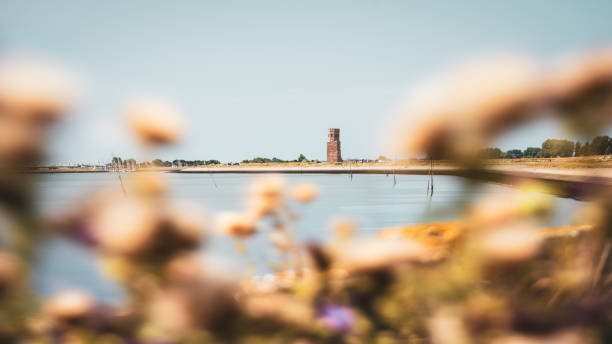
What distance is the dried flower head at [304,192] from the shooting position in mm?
319

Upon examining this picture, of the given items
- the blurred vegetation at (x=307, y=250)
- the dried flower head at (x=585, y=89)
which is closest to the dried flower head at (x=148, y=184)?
the blurred vegetation at (x=307, y=250)

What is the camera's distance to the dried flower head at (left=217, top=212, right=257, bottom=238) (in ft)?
0.96

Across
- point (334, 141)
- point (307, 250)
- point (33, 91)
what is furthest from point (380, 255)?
point (334, 141)

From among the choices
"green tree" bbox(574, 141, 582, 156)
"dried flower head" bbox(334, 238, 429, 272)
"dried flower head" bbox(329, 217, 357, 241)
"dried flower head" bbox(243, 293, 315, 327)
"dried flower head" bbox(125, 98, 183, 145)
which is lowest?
"dried flower head" bbox(243, 293, 315, 327)

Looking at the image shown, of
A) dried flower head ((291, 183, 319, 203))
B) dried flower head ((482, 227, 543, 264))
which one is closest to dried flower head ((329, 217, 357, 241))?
dried flower head ((291, 183, 319, 203))

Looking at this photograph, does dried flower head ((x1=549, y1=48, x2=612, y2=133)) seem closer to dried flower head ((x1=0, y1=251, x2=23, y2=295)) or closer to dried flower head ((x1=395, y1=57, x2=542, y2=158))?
dried flower head ((x1=395, y1=57, x2=542, y2=158))

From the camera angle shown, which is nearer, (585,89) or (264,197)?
(585,89)

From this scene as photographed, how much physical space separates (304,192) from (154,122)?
16cm

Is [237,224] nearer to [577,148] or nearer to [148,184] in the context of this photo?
[148,184]

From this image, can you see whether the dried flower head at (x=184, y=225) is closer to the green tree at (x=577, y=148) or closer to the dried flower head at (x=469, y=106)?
the dried flower head at (x=469, y=106)

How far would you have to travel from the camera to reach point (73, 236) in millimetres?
174

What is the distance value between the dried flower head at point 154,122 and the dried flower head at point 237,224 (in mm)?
108

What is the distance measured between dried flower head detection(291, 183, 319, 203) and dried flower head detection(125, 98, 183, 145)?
0.14 meters

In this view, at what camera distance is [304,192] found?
0.32 meters
